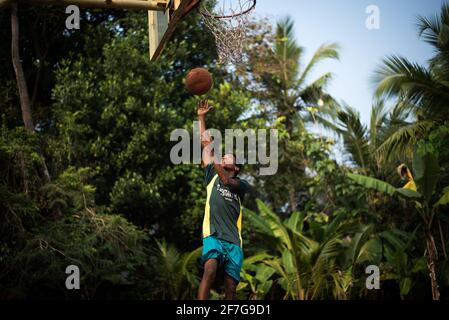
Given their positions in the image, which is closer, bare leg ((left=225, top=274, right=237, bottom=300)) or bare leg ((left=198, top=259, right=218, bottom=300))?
bare leg ((left=198, top=259, right=218, bottom=300))

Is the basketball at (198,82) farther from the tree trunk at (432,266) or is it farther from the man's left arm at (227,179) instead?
the tree trunk at (432,266)

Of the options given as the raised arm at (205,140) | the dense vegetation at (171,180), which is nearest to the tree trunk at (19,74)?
the dense vegetation at (171,180)

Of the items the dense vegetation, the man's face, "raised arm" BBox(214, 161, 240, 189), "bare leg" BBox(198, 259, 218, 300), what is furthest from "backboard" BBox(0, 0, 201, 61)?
the dense vegetation

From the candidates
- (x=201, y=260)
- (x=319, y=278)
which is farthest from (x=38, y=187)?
(x=201, y=260)

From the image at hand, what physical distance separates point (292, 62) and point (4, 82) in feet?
28.6

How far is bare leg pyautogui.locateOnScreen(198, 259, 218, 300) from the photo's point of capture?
6.35m

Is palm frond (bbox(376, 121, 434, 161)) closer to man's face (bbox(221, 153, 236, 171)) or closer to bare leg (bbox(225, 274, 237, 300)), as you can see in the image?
man's face (bbox(221, 153, 236, 171))

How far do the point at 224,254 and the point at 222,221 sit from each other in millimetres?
322

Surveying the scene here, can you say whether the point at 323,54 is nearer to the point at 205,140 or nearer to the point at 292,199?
the point at 292,199

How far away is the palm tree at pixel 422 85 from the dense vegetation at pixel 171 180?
0.03 meters

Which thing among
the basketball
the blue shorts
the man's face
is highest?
the basketball

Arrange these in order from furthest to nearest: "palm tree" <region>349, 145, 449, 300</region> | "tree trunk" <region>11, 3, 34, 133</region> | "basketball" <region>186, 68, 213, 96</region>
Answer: "tree trunk" <region>11, 3, 34, 133</region>, "palm tree" <region>349, 145, 449, 300</region>, "basketball" <region>186, 68, 213, 96</region>

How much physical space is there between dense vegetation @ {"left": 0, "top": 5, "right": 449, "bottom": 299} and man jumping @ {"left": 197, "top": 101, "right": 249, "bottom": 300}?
18.2 feet
